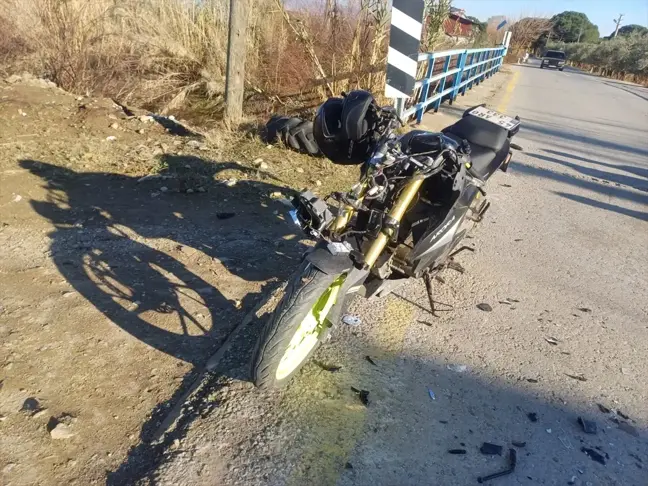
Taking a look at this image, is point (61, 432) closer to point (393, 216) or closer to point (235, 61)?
point (393, 216)

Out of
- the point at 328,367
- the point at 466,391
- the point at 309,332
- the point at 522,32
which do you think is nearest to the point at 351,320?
the point at 328,367

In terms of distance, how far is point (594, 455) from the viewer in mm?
2430

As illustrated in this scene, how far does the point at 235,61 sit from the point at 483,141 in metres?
4.12

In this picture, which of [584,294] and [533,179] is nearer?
[584,294]

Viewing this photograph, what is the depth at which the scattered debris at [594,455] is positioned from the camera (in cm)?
240

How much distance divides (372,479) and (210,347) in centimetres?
118

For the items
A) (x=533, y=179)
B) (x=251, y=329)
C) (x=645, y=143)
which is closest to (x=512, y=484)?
(x=251, y=329)

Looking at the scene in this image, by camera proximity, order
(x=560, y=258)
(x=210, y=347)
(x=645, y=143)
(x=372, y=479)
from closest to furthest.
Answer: (x=372, y=479) → (x=210, y=347) → (x=560, y=258) → (x=645, y=143)

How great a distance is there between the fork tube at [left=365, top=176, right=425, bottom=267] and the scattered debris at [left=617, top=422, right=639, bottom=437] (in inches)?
60.3

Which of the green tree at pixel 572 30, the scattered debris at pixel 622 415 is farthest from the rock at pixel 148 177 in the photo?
the green tree at pixel 572 30

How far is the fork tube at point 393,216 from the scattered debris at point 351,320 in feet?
2.26

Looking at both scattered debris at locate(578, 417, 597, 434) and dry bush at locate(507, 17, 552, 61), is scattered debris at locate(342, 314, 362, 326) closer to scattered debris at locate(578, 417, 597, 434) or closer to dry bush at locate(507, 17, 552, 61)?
scattered debris at locate(578, 417, 597, 434)

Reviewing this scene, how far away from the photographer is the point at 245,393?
2.55 meters

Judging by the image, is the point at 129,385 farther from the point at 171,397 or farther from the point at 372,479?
the point at 372,479
